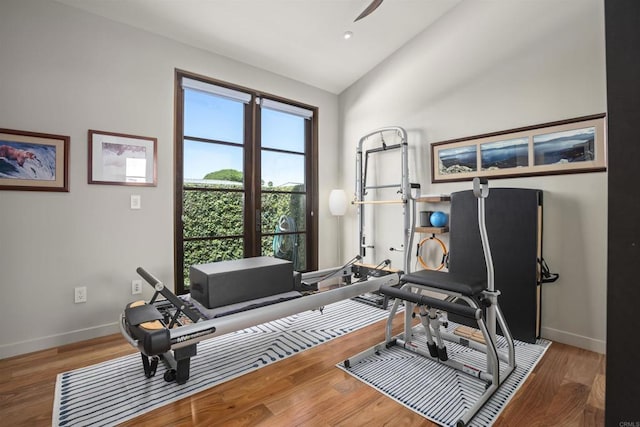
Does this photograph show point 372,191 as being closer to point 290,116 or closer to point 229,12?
point 290,116

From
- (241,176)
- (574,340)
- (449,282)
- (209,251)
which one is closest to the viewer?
(449,282)

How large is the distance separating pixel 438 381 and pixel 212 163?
2.83 metres

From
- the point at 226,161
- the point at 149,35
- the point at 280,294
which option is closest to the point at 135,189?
the point at 226,161

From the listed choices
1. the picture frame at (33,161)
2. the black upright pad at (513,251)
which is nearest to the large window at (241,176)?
the picture frame at (33,161)

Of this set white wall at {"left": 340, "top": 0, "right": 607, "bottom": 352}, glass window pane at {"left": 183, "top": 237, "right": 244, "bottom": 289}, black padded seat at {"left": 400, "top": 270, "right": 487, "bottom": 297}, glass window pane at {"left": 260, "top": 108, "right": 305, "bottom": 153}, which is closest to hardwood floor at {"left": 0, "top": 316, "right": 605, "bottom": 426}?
white wall at {"left": 340, "top": 0, "right": 607, "bottom": 352}

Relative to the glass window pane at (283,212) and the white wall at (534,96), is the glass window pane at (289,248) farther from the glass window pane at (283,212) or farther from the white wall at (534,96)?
the white wall at (534,96)

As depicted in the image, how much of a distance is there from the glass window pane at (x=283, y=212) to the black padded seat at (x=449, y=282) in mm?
2066

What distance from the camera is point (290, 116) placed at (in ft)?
13.0

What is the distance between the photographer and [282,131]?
3.87 metres

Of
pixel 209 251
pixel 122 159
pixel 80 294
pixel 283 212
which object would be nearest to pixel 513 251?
pixel 283 212

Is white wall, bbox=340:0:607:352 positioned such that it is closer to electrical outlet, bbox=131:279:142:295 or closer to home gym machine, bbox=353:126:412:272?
home gym machine, bbox=353:126:412:272

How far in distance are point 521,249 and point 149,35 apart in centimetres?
374

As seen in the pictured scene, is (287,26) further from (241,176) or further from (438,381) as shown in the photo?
(438,381)

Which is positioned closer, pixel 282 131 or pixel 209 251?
pixel 209 251
